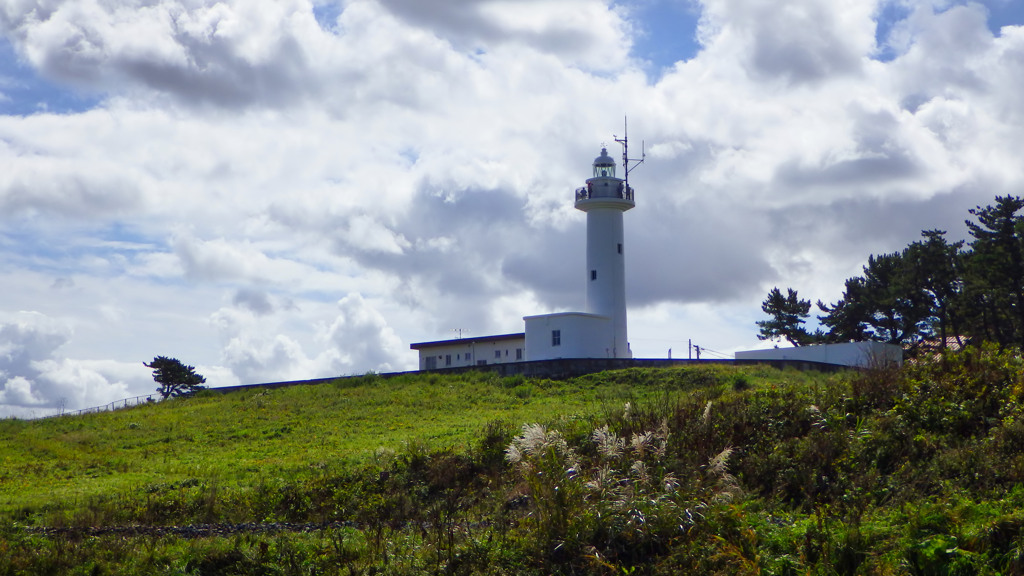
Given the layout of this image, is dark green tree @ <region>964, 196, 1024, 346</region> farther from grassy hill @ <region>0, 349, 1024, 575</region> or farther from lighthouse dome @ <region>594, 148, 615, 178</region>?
grassy hill @ <region>0, 349, 1024, 575</region>

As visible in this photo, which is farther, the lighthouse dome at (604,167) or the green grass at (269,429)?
the lighthouse dome at (604,167)

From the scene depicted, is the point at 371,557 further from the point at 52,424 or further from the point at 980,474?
the point at 52,424

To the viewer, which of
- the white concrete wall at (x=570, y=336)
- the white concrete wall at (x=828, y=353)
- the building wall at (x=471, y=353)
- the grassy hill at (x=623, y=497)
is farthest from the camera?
the building wall at (x=471, y=353)

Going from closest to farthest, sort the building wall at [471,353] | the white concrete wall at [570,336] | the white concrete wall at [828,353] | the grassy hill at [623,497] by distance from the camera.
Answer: the grassy hill at [623,497]
the white concrete wall at [828,353]
the white concrete wall at [570,336]
the building wall at [471,353]

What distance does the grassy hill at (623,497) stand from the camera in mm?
9094

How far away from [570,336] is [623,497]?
32295 millimetres

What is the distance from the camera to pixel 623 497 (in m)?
9.89

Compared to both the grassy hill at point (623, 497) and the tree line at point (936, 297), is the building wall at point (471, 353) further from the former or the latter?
the grassy hill at point (623, 497)

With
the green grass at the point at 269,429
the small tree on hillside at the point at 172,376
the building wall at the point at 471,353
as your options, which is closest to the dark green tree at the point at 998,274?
the green grass at the point at 269,429

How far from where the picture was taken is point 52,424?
3344 centimetres

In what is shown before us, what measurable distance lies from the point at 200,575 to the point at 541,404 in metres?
18.5

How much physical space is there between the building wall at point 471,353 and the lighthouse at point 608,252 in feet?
16.5

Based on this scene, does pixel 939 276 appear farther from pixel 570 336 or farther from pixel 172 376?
pixel 172 376

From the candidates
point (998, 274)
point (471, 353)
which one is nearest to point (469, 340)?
point (471, 353)
